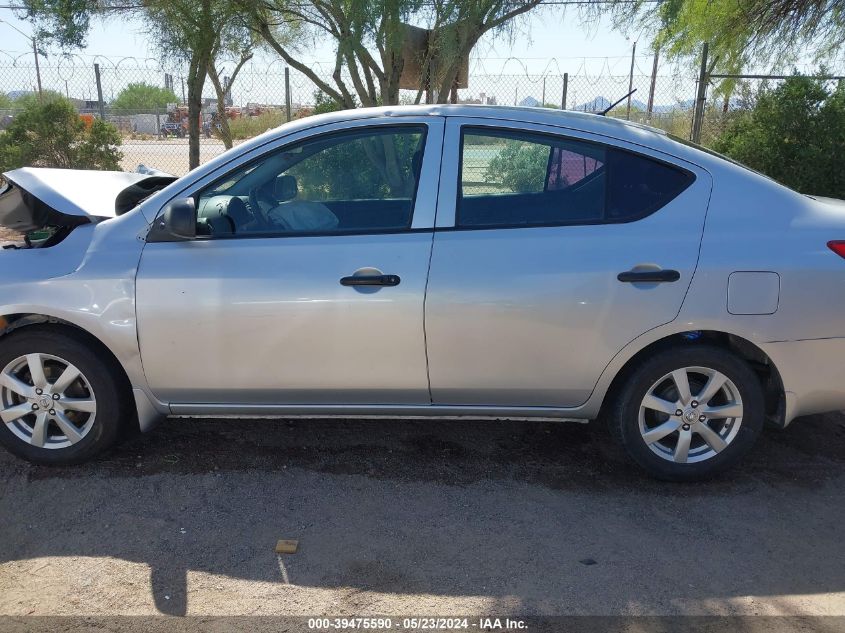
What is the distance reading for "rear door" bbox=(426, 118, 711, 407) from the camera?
3.40m

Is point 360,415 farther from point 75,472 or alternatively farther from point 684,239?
point 684,239

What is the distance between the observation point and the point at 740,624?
8.94ft

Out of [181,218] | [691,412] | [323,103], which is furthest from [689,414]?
[323,103]

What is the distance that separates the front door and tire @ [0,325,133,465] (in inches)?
10.2

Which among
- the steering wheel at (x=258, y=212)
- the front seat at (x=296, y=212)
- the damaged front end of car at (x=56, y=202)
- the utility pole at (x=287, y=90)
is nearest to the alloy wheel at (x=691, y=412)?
the front seat at (x=296, y=212)

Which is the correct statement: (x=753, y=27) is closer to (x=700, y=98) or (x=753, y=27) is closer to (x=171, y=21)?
(x=700, y=98)

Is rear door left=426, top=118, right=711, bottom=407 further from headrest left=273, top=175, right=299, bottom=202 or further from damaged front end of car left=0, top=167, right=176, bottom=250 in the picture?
damaged front end of car left=0, top=167, right=176, bottom=250

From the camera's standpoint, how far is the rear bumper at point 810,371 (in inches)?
136

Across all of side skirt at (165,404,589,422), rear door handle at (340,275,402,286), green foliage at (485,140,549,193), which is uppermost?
green foliage at (485,140,549,193)

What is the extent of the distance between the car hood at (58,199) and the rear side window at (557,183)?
1915 mm

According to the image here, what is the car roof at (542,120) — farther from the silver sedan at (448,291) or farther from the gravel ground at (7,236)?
the gravel ground at (7,236)

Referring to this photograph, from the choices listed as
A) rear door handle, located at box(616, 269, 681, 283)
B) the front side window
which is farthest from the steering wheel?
rear door handle, located at box(616, 269, 681, 283)

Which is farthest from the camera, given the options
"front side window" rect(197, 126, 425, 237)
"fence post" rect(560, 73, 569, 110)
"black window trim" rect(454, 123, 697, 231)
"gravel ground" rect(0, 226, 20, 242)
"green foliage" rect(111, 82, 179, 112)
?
"green foliage" rect(111, 82, 179, 112)

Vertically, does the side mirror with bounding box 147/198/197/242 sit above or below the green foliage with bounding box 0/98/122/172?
below
